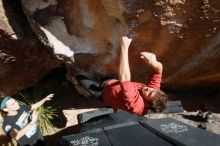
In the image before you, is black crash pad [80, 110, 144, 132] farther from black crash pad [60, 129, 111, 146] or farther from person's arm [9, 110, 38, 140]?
person's arm [9, 110, 38, 140]

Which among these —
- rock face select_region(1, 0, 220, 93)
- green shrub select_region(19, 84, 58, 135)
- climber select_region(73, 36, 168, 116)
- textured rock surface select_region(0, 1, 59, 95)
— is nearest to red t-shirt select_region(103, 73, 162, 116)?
climber select_region(73, 36, 168, 116)

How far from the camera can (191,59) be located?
4617 millimetres

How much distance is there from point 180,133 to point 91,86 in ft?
6.34

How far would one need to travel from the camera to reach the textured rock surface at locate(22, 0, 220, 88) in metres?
4.07

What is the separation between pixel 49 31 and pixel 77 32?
31 cm

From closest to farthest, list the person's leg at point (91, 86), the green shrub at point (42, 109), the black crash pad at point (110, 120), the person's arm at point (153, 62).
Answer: the black crash pad at point (110, 120), the person's arm at point (153, 62), the person's leg at point (91, 86), the green shrub at point (42, 109)

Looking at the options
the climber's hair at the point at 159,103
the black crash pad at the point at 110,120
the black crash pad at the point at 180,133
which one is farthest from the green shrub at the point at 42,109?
the black crash pad at the point at 180,133

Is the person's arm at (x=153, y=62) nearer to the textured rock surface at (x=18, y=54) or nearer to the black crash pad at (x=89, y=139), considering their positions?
the black crash pad at (x=89, y=139)

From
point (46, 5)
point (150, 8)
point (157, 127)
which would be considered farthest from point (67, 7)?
point (157, 127)

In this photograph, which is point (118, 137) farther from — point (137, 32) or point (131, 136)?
point (137, 32)

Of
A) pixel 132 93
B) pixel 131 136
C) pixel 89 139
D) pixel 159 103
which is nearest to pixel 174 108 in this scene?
pixel 159 103

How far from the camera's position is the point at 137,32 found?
440 centimetres

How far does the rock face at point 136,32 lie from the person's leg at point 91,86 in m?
0.16

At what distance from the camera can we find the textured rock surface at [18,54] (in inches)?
189
